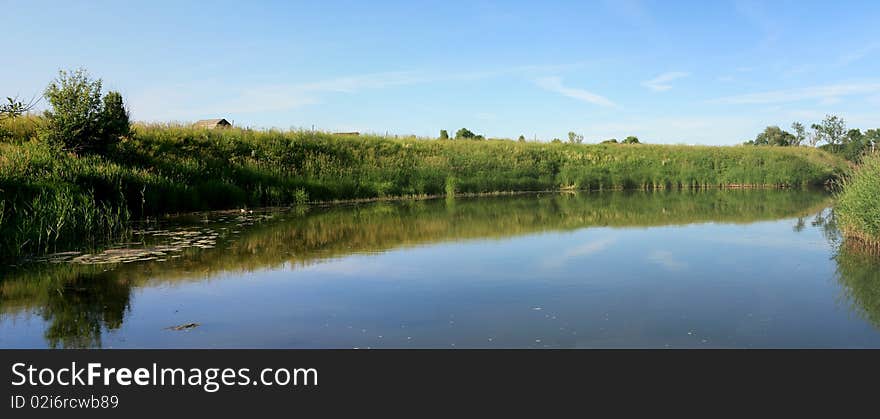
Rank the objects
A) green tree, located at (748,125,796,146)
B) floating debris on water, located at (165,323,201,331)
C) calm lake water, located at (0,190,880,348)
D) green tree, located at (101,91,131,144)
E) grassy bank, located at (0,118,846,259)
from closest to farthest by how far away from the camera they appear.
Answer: calm lake water, located at (0,190,880,348), floating debris on water, located at (165,323,201,331), grassy bank, located at (0,118,846,259), green tree, located at (101,91,131,144), green tree, located at (748,125,796,146)

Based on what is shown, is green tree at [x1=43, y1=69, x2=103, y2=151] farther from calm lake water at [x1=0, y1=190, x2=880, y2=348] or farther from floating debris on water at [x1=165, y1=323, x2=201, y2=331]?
floating debris on water at [x1=165, y1=323, x2=201, y2=331]

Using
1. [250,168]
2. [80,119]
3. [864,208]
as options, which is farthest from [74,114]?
[864,208]

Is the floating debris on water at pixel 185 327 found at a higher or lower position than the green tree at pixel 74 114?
lower

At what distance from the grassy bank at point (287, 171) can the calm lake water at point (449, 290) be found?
1.36 meters

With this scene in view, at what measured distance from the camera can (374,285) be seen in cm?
830

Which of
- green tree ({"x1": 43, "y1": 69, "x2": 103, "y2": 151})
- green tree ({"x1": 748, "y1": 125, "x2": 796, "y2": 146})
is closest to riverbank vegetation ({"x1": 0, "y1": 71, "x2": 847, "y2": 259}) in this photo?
green tree ({"x1": 43, "y1": 69, "x2": 103, "y2": 151})

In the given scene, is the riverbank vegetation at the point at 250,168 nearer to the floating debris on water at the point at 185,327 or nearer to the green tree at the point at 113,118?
the green tree at the point at 113,118

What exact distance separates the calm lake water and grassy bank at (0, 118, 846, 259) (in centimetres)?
136

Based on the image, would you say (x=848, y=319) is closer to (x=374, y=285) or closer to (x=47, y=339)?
(x=374, y=285)

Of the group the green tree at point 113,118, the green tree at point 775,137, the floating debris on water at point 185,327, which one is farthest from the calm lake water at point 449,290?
the green tree at point 775,137

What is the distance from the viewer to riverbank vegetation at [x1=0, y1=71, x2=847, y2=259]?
1212 centimetres

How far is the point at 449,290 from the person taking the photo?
26.1 feet

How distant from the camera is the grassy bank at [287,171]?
11953 mm
